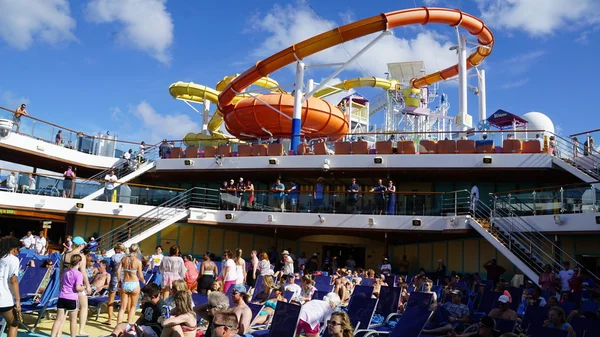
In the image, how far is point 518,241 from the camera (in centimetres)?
1548

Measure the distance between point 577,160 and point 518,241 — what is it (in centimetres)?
425

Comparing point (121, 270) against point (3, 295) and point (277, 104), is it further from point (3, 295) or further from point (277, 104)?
point (277, 104)

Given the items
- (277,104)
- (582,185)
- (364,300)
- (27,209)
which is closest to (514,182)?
(582,185)

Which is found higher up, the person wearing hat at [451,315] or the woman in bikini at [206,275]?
the woman in bikini at [206,275]

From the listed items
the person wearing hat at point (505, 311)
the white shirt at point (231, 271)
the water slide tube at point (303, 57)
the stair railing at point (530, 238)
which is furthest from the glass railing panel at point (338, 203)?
the person wearing hat at point (505, 311)

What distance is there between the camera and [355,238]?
72.5 ft

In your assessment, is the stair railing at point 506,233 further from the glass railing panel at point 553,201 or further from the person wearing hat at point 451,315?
the person wearing hat at point 451,315

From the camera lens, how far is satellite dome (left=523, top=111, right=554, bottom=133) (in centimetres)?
2601

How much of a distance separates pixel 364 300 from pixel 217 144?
57.2 feet

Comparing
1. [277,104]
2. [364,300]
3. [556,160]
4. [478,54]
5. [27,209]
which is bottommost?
[364,300]

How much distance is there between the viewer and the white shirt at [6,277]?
238 inches

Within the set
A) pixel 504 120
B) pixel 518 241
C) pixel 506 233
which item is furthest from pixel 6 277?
pixel 504 120

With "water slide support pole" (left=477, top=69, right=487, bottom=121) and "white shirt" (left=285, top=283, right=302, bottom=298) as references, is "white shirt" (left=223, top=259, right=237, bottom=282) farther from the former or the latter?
"water slide support pole" (left=477, top=69, right=487, bottom=121)

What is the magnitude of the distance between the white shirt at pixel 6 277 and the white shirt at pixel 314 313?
349cm
